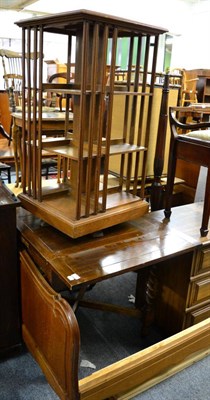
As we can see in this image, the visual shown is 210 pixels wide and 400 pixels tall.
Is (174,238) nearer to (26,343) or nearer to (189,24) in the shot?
(26,343)

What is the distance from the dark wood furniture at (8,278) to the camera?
1300 mm

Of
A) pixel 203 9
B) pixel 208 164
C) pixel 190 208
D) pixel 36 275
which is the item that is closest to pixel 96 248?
pixel 36 275

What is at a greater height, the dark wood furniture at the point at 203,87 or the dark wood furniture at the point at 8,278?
the dark wood furniture at the point at 203,87

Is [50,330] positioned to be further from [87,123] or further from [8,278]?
[87,123]

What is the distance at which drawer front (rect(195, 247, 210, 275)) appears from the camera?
1490 mm

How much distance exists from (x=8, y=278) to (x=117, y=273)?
0.49 metres

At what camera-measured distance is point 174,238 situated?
1.47 meters

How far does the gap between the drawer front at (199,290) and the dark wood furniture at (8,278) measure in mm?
793

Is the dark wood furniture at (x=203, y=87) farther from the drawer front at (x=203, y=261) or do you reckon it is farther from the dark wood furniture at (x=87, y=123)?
the drawer front at (x=203, y=261)

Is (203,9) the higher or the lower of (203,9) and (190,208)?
the higher

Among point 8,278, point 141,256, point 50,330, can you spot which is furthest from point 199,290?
point 8,278

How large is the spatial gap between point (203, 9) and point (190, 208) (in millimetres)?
6942

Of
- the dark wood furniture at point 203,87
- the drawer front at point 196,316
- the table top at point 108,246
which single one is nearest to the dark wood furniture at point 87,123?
the table top at point 108,246

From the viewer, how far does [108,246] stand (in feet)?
4.41
